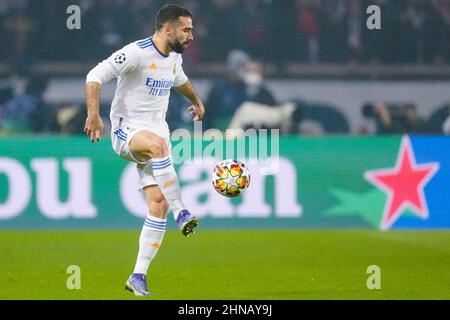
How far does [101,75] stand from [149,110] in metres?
0.49

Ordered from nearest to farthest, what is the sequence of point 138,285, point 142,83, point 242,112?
point 138,285 < point 142,83 < point 242,112

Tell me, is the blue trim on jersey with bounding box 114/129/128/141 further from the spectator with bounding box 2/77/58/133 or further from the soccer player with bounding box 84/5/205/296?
the spectator with bounding box 2/77/58/133

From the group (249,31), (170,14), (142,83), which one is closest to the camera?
(170,14)

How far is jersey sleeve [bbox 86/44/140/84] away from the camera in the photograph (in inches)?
290

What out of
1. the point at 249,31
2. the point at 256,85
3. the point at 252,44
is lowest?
the point at 256,85

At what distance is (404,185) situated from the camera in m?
12.1

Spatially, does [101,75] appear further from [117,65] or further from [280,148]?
[280,148]

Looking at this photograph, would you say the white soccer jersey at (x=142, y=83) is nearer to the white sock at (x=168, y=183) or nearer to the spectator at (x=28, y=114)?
the white sock at (x=168, y=183)

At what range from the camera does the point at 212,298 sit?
7.15 meters

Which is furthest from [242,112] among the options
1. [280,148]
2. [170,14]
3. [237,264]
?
[170,14]

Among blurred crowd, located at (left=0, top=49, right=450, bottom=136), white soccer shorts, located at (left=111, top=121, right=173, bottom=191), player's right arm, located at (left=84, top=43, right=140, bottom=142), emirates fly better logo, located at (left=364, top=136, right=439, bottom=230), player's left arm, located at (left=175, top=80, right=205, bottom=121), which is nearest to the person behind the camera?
player's right arm, located at (left=84, top=43, right=140, bottom=142)

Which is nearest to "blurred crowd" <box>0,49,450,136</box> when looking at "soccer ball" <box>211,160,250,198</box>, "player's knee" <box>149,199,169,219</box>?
"soccer ball" <box>211,160,250,198</box>

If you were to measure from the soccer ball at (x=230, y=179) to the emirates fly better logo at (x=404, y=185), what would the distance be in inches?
178

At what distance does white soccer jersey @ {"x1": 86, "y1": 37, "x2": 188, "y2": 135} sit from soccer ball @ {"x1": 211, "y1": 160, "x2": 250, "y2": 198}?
53cm
